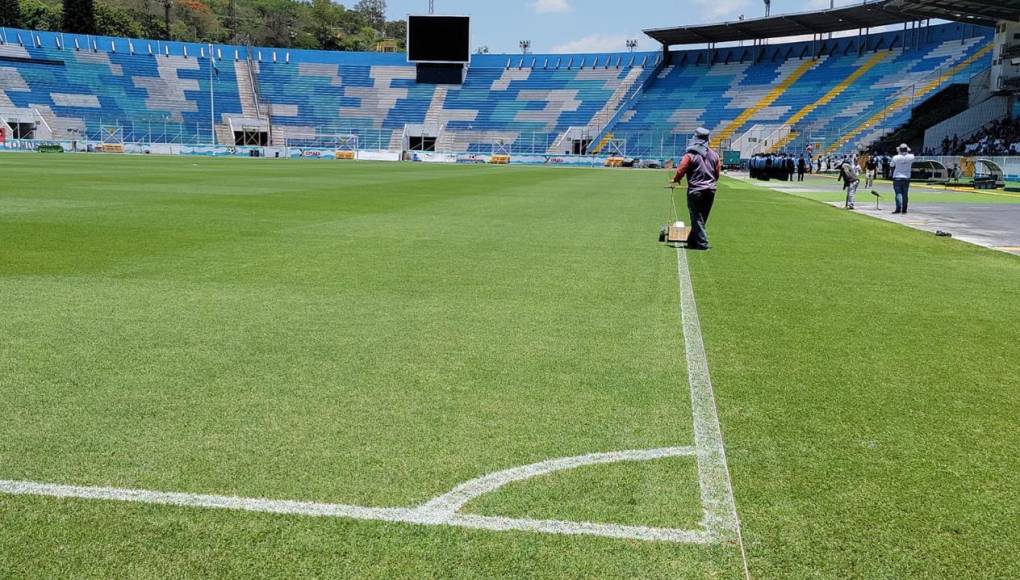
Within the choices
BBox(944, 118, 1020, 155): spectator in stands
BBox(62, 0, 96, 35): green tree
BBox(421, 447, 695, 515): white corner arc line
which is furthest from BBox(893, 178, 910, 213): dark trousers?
BBox(62, 0, 96, 35): green tree

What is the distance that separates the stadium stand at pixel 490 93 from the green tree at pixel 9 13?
29.8m

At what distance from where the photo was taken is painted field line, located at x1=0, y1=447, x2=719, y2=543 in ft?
10.2

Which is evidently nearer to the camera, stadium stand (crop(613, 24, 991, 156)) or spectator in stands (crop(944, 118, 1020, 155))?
spectator in stands (crop(944, 118, 1020, 155))

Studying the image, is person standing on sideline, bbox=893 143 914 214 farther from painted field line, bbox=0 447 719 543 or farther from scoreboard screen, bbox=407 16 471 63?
scoreboard screen, bbox=407 16 471 63

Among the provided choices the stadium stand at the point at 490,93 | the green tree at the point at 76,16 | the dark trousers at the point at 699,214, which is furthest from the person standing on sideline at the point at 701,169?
the green tree at the point at 76,16

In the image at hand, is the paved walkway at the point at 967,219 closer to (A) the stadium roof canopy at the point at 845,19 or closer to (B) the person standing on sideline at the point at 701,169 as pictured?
(B) the person standing on sideline at the point at 701,169

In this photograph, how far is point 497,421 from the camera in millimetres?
4301

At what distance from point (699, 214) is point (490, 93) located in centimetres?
7929

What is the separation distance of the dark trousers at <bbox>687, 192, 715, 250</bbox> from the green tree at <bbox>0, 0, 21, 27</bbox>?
386 feet

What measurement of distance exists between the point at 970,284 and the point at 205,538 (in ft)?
30.6

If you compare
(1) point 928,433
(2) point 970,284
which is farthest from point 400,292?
(2) point 970,284

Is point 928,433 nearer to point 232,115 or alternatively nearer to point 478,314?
point 478,314

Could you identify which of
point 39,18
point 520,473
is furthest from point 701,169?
point 39,18

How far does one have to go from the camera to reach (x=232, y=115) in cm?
8206
